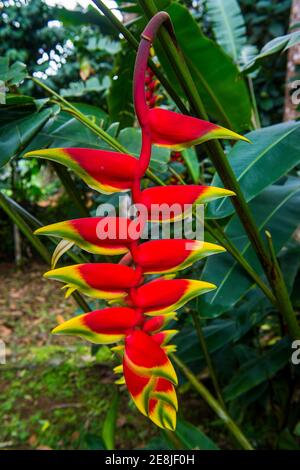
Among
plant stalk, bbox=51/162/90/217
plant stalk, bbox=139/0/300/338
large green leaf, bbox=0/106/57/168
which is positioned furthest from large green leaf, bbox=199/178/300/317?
large green leaf, bbox=0/106/57/168

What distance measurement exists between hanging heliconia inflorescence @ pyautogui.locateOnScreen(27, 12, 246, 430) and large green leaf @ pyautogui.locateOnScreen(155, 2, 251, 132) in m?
0.46

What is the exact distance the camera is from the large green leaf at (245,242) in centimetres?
71

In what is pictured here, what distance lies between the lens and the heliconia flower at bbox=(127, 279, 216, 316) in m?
0.29

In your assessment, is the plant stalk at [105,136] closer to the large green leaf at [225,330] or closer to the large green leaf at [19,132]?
the large green leaf at [19,132]

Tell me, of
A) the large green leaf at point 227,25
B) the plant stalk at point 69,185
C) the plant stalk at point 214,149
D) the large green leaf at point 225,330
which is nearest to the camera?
the plant stalk at point 214,149

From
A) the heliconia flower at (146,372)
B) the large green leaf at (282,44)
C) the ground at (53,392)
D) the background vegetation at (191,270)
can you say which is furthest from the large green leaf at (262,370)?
the heliconia flower at (146,372)

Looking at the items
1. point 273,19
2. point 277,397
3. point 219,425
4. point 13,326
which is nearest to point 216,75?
point 277,397

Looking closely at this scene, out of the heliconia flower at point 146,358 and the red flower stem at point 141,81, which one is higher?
the red flower stem at point 141,81

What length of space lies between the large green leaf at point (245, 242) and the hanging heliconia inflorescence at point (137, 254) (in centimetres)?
41

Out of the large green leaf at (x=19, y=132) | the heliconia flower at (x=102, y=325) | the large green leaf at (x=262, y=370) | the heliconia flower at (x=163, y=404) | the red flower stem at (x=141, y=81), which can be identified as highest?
the red flower stem at (x=141, y=81)

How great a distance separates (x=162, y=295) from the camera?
0.29m

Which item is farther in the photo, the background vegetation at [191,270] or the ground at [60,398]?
the ground at [60,398]

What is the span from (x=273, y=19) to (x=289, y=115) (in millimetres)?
1205
